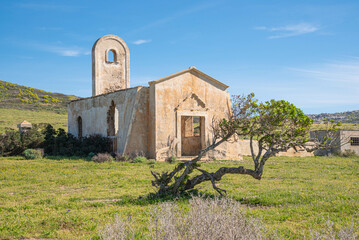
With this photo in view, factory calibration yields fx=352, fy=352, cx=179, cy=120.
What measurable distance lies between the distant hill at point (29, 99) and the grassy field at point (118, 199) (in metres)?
45.5

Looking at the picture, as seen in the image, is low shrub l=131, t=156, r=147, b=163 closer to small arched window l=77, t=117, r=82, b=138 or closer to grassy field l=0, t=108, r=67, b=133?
small arched window l=77, t=117, r=82, b=138

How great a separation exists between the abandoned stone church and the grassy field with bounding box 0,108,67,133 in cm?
1936

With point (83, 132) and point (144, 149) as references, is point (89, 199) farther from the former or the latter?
point (83, 132)

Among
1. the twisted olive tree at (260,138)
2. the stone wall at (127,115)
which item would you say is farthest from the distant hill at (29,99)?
the twisted olive tree at (260,138)

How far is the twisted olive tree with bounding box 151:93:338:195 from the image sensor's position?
31.2ft

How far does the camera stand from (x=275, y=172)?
1616 cm

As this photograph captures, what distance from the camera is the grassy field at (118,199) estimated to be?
7.04 metres

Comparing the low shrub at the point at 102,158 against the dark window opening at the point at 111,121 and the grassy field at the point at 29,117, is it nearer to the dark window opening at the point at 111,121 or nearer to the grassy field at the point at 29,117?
the dark window opening at the point at 111,121

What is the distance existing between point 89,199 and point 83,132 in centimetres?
1685

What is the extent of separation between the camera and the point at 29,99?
64.9 m

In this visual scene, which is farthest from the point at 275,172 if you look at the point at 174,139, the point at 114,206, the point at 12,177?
the point at 12,177

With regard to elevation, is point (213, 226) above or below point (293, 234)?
above

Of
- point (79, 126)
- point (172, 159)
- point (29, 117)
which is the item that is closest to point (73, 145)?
point (79, 126)

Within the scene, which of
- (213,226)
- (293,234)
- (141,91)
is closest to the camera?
(213,226)
